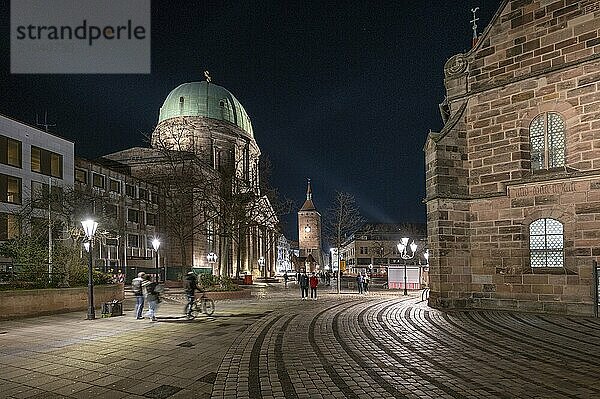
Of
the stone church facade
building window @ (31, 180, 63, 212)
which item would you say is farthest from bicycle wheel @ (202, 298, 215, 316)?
building window @ (31, 180, 63, 212)

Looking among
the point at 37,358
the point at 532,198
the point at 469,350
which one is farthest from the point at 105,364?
the point at 532,198

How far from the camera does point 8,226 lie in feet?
136

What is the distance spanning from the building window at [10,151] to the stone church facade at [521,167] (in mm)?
36663

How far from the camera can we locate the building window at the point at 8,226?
40.1 metres

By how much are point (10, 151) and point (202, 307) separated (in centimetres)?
3232

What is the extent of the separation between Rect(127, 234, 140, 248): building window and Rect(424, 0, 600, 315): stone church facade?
4661 cm

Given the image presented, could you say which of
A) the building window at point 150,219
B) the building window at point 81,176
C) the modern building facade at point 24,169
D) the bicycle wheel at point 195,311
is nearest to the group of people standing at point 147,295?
the bicycle wheel at point 195,311

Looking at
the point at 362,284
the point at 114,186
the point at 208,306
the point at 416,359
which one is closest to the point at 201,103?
the point at 114,186

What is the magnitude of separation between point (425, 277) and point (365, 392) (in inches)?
1266

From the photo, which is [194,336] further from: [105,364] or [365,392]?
[365,392]

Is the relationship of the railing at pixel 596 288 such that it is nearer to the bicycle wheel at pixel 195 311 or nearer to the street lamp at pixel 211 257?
the bicycle wheel at pixel 195 311

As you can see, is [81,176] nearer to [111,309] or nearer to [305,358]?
[111,309]

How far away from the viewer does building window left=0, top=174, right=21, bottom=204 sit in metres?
41.7

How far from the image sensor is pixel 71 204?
36.2m
